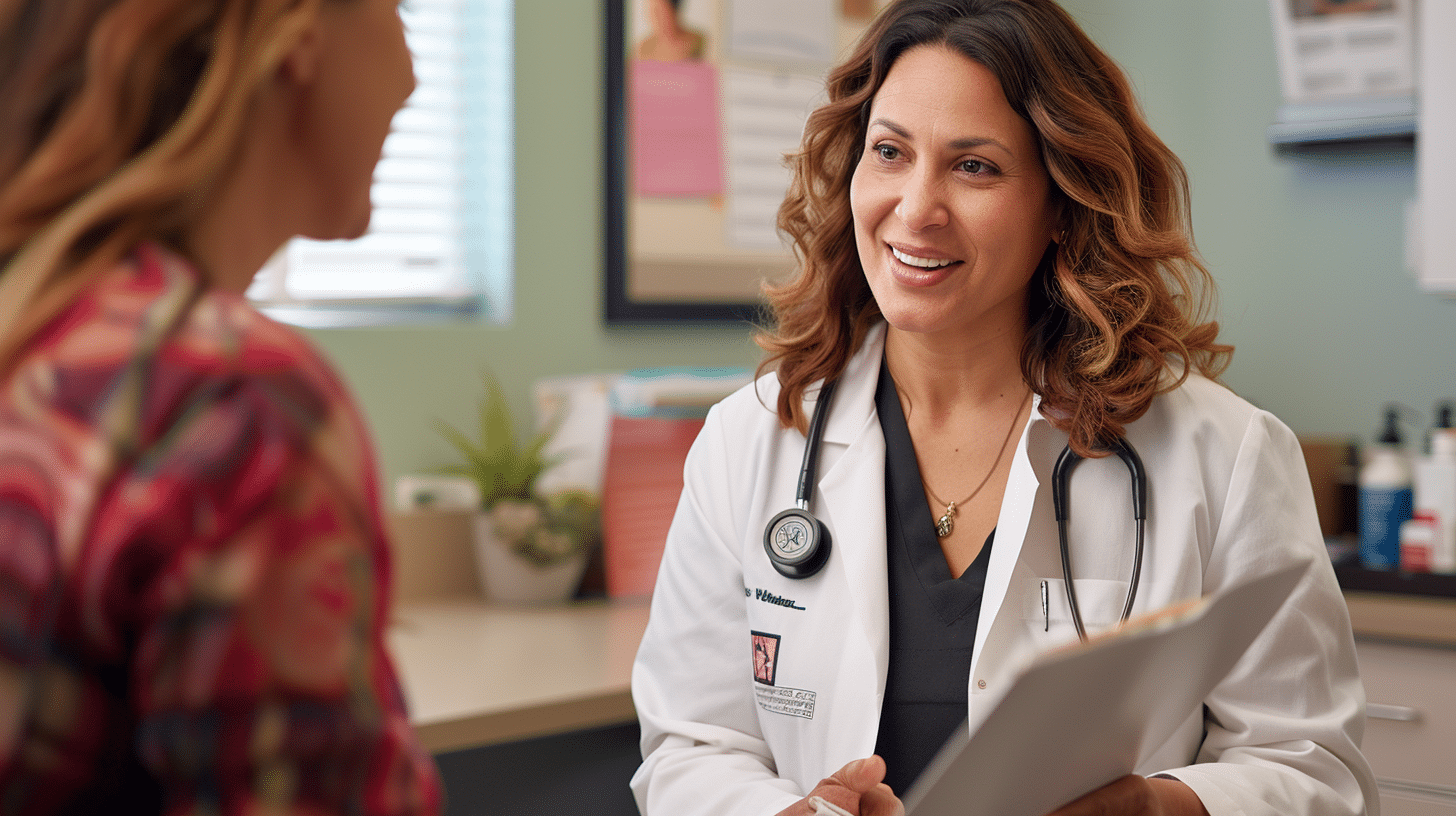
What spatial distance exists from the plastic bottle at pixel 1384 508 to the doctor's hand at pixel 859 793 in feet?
5.42

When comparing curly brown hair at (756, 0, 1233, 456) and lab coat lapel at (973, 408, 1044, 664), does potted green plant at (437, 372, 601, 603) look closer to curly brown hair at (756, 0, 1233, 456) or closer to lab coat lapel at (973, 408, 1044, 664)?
curly brown hair at (756, 0, 1233, 456)

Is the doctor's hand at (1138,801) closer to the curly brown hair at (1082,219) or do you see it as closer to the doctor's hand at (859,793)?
the doctor's hand at (859,793)

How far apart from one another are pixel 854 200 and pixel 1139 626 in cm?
78

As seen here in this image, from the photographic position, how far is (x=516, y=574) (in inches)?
93.6

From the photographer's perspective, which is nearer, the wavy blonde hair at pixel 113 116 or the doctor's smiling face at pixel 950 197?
the wavy blonde hair at pixel 113 116

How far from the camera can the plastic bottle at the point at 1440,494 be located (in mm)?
2330

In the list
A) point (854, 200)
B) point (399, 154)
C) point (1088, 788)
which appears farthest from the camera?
point (399, 154)

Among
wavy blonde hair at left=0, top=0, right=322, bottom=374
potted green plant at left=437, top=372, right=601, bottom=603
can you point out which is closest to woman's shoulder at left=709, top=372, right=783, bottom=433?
potted green plant at left=437, top=372, right=601, bottom=603

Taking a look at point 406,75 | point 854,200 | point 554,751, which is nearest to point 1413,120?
point 854,200

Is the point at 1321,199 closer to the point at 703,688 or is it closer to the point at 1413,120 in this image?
the point at 1413,120

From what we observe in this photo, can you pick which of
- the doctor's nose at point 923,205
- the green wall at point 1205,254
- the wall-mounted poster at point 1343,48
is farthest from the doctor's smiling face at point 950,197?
the wall-mounted poster at point 1343,48

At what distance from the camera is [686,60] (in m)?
2.67

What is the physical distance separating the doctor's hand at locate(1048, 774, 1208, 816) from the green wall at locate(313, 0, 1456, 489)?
5.55ft

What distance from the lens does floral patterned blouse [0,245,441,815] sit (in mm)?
451
